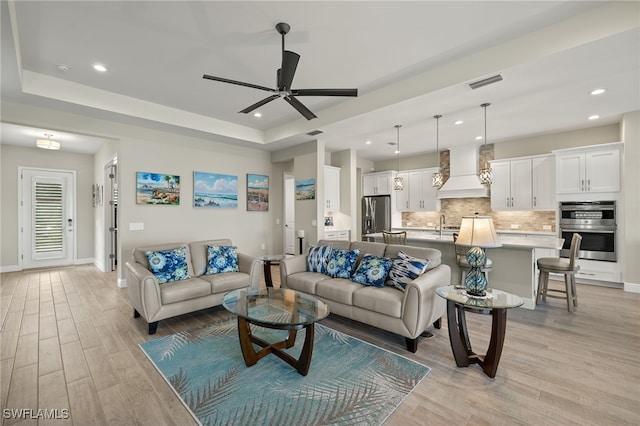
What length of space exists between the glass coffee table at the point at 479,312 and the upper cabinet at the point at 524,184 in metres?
4.28

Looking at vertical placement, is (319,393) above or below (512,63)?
below

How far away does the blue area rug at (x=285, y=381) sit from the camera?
5.99 ft

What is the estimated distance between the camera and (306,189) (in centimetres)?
597

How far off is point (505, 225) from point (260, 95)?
596 centimetres

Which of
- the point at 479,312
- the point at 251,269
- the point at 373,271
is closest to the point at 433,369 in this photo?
the point at 479,312

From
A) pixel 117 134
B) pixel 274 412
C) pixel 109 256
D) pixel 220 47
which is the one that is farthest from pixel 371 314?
pixel 109 256

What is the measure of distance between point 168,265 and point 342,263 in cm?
223

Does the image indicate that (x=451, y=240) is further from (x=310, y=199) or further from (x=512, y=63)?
(x=310, y=199)

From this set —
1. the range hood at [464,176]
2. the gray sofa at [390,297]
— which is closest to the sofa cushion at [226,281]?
the gray sofa at [390,297]

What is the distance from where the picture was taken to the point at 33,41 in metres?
2.84

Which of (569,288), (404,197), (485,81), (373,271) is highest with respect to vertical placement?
(485,81)

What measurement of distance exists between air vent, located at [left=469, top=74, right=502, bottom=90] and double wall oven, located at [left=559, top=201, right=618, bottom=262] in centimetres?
363

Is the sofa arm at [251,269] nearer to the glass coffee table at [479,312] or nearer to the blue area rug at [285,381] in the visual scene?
the blue area rug at [285,381]

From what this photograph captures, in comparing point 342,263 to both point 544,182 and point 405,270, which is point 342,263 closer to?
point 405,270
